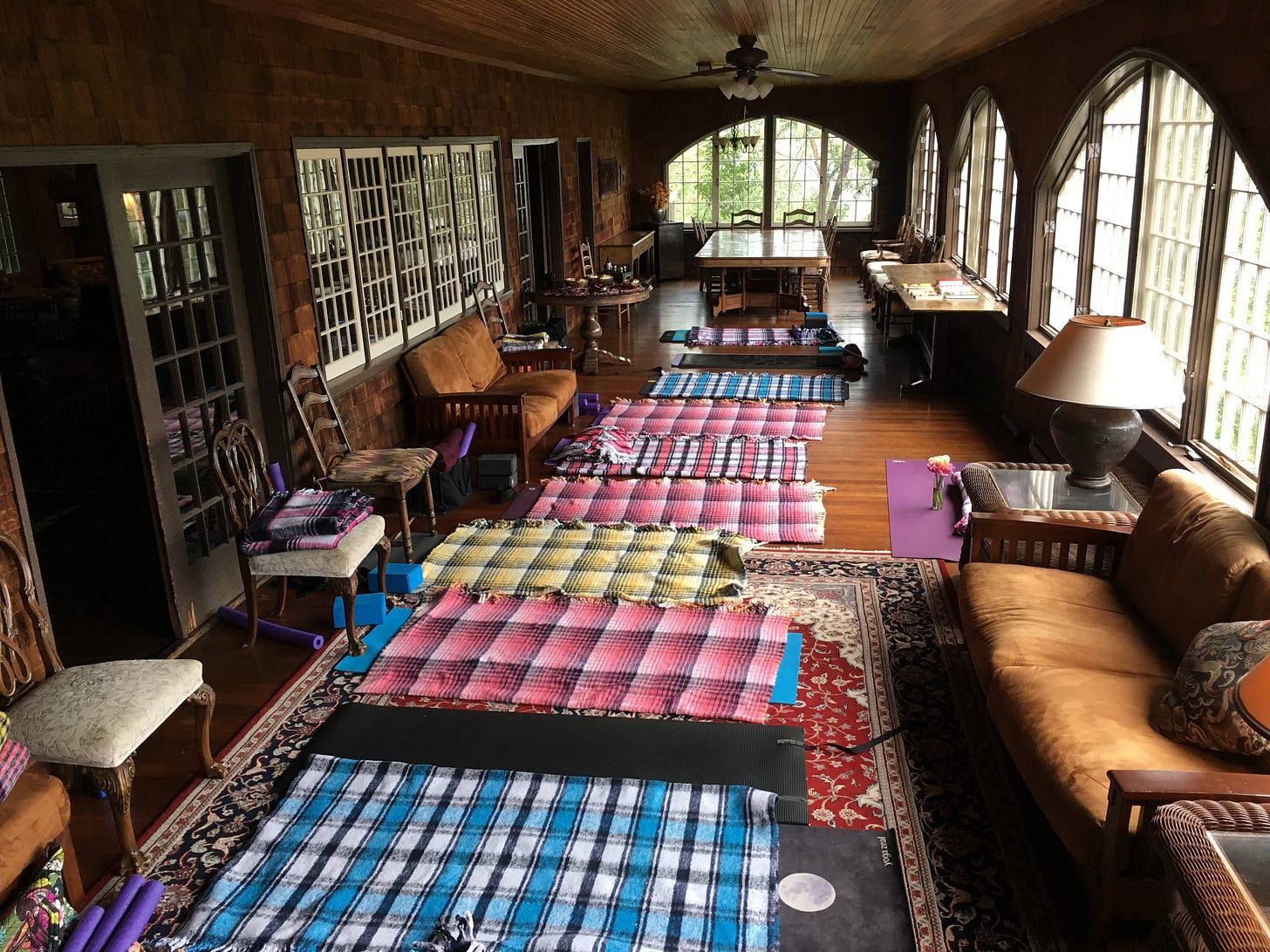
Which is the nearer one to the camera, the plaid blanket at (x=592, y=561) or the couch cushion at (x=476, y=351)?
the plaid blanket at (x=592, y=561)

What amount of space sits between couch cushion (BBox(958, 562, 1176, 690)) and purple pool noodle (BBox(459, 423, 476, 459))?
10.3 ft

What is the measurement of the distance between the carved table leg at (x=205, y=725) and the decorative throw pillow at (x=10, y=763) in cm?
Answer: 56

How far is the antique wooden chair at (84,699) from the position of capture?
2.77m

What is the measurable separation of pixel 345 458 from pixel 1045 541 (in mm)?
3347

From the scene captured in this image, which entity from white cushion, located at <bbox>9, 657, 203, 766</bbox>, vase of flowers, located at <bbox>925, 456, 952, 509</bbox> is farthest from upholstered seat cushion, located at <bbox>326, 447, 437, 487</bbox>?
vase of flowers, located at <bbox>925, 456, 952, 509</bbox>

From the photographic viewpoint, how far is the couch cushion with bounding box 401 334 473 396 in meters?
6.22

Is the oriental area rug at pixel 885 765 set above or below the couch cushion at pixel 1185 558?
below

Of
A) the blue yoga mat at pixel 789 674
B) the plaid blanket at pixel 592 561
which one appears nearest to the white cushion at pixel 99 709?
the plaid blanket at pixel 592 561

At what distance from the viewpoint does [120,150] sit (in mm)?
3709

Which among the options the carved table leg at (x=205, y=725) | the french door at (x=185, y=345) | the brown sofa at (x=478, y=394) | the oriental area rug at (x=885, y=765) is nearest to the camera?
the oriental area rug at (x=885, y=765)

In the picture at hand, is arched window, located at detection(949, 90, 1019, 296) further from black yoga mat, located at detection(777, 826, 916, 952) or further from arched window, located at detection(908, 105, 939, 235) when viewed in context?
black yoga mat, located at detection(777, 826, 916, 952)

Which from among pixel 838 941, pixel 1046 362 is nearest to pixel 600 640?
pixel 838 941

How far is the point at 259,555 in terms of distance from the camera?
4031 mm

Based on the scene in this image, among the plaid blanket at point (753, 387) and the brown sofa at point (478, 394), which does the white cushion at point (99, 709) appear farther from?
the plaid blanket at point (753, 387)
